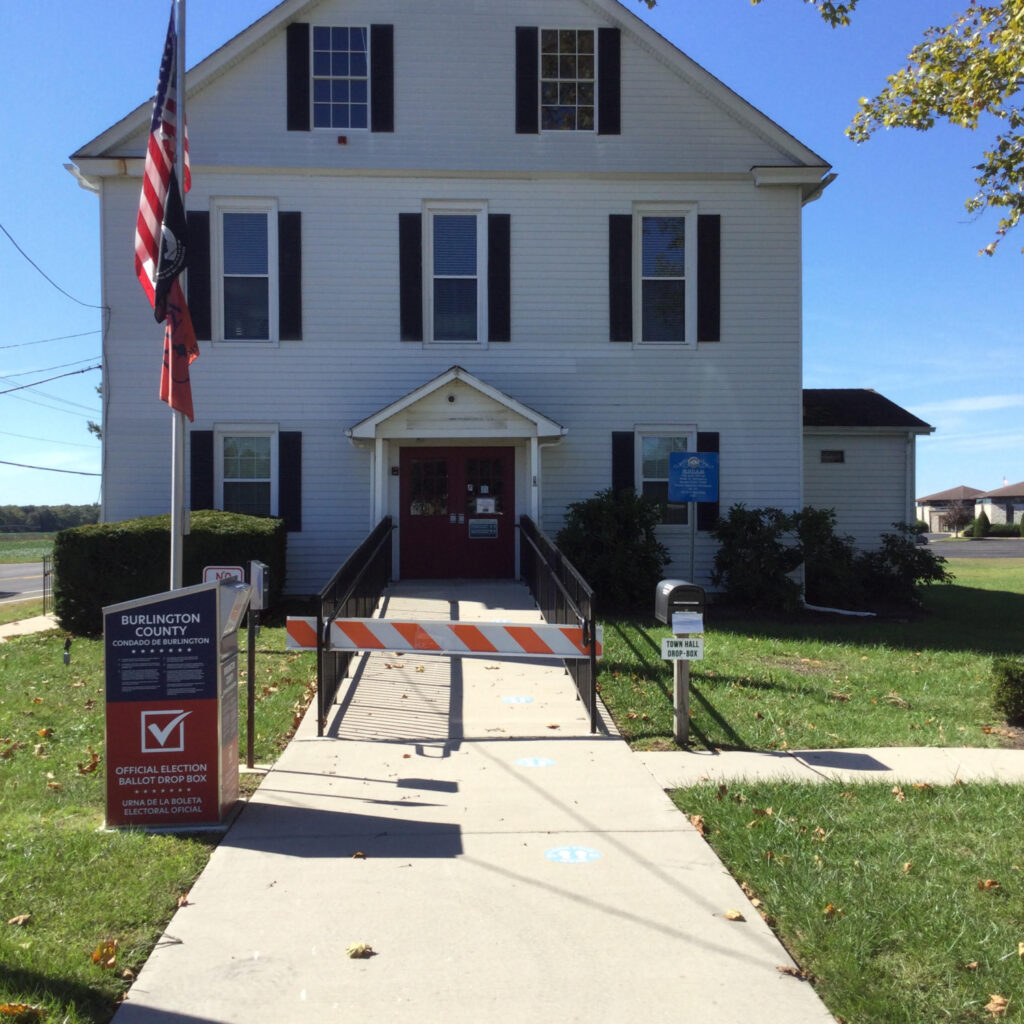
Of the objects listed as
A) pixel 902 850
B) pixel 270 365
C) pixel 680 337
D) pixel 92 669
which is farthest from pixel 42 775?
pixel 680 337

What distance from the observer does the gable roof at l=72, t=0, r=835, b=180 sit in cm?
1434

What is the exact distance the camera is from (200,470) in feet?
48.2

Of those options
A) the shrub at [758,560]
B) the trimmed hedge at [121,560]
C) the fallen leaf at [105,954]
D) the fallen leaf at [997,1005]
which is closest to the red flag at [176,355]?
the fallen leaf at [105,954]

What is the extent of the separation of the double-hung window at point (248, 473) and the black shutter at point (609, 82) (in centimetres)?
733

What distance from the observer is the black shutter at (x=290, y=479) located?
14.8 meters

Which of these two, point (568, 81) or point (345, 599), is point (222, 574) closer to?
point (345, 599)

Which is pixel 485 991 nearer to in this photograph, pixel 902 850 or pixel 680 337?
pixel 902 850

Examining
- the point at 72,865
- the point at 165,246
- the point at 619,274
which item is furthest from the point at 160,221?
the point at 619,274

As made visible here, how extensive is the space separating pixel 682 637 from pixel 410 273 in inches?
→ 373

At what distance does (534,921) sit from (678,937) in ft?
2.11

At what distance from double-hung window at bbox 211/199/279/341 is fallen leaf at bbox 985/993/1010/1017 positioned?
13.3 meters

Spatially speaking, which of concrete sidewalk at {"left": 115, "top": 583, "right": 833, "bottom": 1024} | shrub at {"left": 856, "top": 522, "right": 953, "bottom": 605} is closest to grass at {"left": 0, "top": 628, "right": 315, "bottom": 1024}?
concrete sidewalk at {"left": 115, "top": 583, "right": 833, "bottom": 1024}

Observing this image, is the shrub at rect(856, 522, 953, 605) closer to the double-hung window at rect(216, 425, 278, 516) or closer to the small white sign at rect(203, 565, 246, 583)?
the double-hung window at rect(216, 425, 278, 516)

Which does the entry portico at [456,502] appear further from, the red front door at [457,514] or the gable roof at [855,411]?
the gable roof at [855,411]
